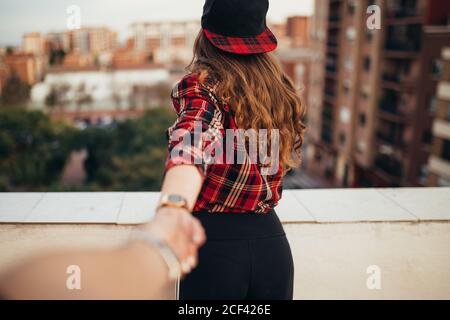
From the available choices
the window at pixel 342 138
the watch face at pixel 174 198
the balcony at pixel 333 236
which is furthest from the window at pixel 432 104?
the watch face at pixel 174 198

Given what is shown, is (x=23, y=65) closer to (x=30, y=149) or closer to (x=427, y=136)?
(x=30, y=149)

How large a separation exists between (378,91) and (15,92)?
945 inches

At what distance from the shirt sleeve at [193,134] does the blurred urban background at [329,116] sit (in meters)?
16.7

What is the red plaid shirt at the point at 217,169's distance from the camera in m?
0.94

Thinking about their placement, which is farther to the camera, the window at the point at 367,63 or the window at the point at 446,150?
the window at the point at 367,63

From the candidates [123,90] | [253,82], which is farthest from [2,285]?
[123,90]

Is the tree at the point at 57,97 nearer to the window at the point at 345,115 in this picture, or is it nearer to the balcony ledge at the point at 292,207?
the window at the point at 345,115

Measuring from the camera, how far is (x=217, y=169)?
103 centimetres

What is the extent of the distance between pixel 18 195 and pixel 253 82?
163cm

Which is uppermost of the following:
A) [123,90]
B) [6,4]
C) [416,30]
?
[6,4]

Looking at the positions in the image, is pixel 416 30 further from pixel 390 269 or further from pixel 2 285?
A: pixel 2 285

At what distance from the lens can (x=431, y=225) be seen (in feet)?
6.67

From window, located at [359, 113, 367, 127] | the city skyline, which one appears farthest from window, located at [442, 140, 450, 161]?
the city skyline

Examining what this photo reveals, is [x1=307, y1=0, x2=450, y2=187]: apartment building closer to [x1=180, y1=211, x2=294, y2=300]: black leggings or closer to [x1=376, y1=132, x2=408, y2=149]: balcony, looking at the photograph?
[x1=376, y1=132, x2=408, y2=149]: balcony
